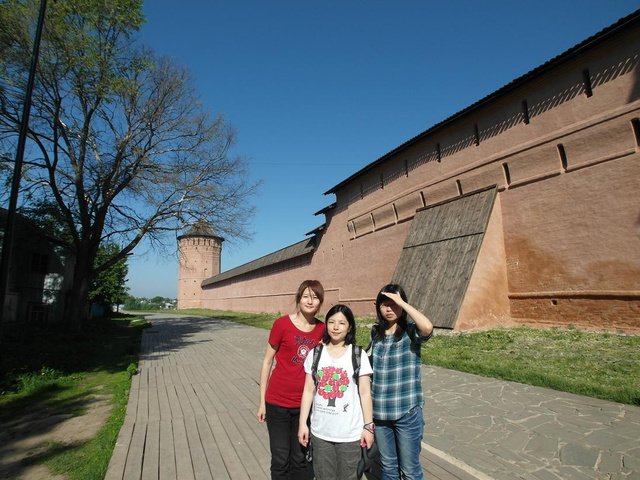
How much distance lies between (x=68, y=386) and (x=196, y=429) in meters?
4.31

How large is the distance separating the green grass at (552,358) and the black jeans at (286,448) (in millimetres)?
4870

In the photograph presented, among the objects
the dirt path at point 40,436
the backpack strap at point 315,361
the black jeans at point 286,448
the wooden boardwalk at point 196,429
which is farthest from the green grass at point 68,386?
the backpack strap at point 315,361

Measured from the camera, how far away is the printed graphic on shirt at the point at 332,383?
251cm

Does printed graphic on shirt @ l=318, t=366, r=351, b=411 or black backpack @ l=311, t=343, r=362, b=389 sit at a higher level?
black backpack @ l=311, t=343, r=362, b=389

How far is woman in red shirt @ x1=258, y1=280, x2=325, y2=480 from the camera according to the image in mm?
2756


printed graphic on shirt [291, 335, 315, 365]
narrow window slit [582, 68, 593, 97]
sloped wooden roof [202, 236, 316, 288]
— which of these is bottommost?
printed graphic on shirt [291, 335, 315, 365]

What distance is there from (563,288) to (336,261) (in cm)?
1419

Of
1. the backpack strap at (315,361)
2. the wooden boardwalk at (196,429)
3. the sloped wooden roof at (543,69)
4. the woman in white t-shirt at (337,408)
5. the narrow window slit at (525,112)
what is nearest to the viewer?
the woman in white t-shirt at (337,408)

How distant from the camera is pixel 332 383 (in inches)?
99.9

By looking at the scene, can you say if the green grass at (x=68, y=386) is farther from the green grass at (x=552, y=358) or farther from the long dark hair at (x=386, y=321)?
the green grass at (x=552, y=358)

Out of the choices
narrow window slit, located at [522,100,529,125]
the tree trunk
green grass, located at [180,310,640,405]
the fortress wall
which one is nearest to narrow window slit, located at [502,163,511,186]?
the fortress wall

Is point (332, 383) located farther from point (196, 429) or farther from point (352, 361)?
point (196, 429)

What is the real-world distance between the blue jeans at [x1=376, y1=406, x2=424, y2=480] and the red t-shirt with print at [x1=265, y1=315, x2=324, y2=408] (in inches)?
25.0

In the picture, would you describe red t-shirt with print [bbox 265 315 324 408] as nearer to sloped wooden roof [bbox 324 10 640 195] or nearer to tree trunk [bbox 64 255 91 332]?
sloped wooden roof [bbox 324 10 640 195]
